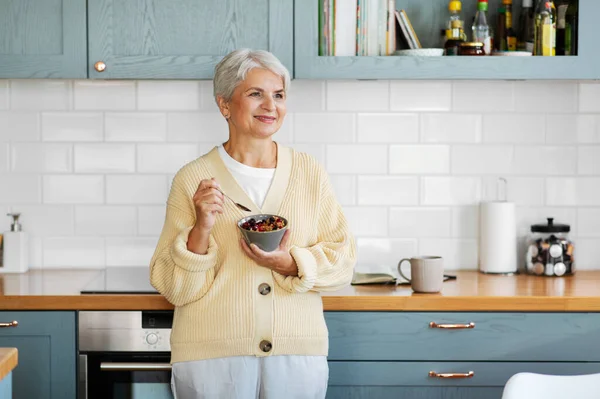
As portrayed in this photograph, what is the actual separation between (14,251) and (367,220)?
136 centimetres

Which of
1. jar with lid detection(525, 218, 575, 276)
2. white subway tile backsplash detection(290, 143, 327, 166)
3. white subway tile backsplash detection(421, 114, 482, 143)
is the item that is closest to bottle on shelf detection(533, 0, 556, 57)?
white subway tile backsplash detection(421, 114, 482, 143)

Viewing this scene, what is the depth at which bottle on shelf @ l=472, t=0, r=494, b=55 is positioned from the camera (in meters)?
3.18

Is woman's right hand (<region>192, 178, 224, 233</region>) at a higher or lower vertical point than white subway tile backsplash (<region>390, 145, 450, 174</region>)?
lower

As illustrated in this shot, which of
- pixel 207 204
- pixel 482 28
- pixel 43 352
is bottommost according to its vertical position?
pixel 43 352

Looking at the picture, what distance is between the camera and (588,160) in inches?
136

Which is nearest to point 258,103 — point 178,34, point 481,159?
point 178,34

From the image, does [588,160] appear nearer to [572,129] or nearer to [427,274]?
[572,129]

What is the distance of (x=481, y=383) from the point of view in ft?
9.37

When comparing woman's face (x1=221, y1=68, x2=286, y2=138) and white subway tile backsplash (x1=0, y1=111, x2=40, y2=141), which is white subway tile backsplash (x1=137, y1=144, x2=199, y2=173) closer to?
white subway tile backsplash (x1=0, y1=111, x2=40, y2=141)

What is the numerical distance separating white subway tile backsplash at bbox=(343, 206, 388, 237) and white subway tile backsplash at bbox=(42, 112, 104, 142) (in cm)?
103

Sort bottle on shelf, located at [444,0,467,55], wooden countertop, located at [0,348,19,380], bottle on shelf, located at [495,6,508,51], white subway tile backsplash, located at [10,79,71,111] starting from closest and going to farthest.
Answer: wooden countertop, located at [0,348,19,380] < bottle on shelf, located at [444,0,467,55] < bottle on shelf, located at [495,6,508,51] < white subway tile backsplash, located at [10,79,71,111]

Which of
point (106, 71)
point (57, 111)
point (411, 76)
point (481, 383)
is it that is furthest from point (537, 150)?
point (57, 111)

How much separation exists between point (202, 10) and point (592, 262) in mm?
1810

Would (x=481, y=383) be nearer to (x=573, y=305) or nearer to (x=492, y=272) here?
(x=573, y=305)
